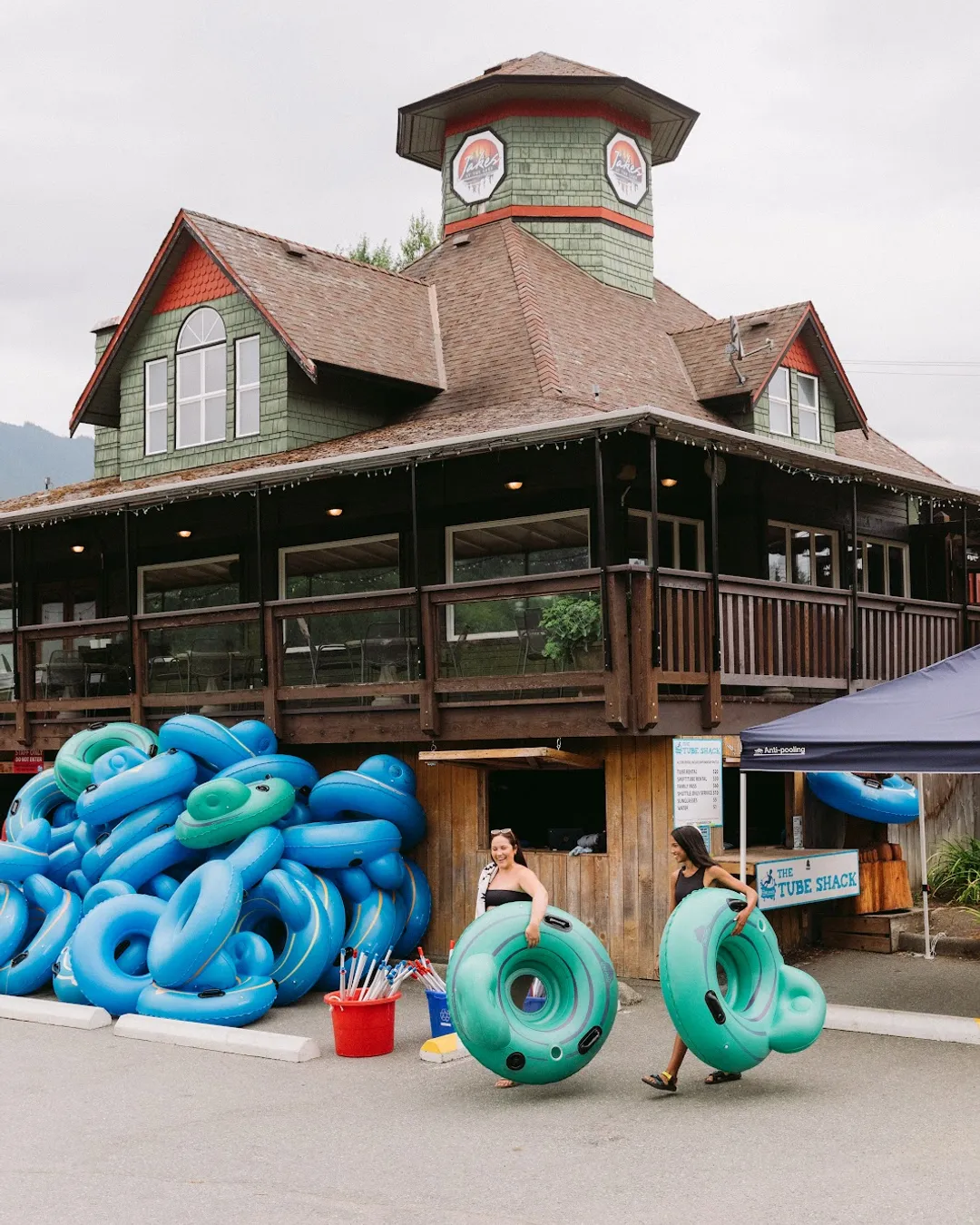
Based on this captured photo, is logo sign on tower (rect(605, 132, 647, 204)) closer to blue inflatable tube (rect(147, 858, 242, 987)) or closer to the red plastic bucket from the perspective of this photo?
blue inflatable tube (rect(147, 858, 242, 987))

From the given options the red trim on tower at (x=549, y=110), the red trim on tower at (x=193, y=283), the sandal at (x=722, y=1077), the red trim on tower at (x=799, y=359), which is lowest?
the sandal at (x=722, y=1077)

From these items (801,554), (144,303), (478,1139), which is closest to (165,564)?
(144,303)

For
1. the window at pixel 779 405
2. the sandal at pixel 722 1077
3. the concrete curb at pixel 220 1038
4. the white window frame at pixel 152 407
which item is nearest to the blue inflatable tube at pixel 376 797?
the concrete curb at pixel 220 1038

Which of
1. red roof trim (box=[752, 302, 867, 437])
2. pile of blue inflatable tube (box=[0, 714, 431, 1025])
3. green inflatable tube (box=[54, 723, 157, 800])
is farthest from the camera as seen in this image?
red roof trim (box=[752, 302, 867, 437])

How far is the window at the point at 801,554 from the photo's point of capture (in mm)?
17734

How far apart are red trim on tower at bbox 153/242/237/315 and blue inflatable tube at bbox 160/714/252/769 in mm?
6873

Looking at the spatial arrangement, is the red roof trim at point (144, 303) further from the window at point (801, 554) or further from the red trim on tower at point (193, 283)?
the window at point (801, 554)

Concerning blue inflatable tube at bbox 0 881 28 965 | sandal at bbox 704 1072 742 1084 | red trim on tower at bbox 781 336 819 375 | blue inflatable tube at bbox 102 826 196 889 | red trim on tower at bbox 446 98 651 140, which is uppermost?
red trim on tower at bbox 446 98 651 140

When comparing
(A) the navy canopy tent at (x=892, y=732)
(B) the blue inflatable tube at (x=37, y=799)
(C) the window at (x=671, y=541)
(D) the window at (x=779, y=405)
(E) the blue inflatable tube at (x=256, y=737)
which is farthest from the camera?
(D) the window at (x=779, y=405)

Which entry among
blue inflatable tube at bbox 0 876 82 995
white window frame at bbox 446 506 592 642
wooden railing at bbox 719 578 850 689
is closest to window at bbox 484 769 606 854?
white window frame at bbox 446 506 592 642

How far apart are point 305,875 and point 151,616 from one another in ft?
14.4

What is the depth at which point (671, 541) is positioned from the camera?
1670 centimetres

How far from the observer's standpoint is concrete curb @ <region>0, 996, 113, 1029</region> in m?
11.8

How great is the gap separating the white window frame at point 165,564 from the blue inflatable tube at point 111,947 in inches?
272
